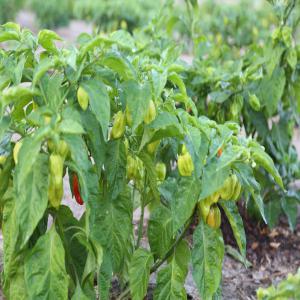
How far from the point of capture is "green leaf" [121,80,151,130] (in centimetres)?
214

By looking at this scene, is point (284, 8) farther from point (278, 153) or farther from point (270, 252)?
point (270, 252)

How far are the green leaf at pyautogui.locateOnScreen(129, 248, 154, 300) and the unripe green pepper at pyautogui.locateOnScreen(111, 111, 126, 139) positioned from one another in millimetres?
508

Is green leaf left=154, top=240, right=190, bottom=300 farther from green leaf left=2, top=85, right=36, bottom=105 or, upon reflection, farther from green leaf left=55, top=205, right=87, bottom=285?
green leaf left=2, top=85, right=36, bottom=105

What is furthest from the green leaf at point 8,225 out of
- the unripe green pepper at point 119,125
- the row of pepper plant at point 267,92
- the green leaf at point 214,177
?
the row of pepper plant at point 267,92

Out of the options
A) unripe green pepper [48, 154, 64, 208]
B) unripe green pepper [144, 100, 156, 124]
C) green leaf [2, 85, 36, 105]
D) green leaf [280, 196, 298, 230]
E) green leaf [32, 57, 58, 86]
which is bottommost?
green leaf [280, 196, 298, 230]

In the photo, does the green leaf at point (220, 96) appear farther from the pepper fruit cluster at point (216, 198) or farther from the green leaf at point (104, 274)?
the green leaf at point (104, 274)

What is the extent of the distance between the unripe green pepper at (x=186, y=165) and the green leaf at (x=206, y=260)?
7.6 inches

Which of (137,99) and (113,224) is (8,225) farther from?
(137,99)

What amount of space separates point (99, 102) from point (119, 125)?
209 mm

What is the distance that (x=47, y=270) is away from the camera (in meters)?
2.18

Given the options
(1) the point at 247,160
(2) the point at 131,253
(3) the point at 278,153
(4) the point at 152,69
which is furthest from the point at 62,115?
(3) the point at 278,153

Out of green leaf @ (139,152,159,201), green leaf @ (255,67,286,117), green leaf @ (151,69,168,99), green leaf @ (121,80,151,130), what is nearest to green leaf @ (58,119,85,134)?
green leaf @ (121,80,151,130)

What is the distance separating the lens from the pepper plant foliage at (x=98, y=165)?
201cm

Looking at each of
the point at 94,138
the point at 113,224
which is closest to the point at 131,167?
the point at 113,224
